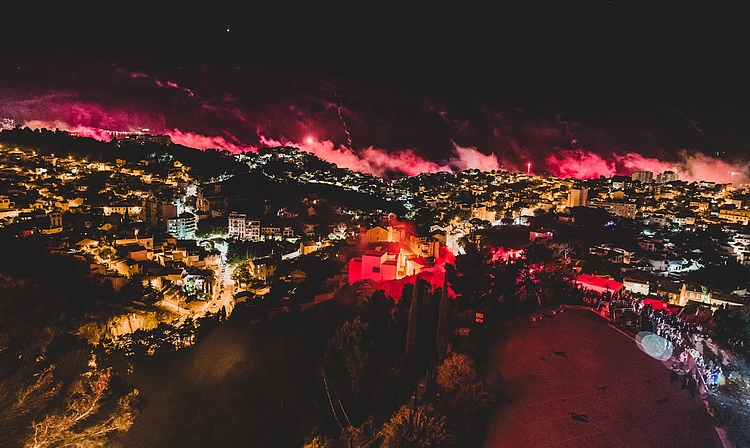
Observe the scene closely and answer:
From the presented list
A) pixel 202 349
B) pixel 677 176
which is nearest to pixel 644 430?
pixel 202 349

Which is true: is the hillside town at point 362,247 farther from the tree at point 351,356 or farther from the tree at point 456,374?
the tree at point 456,374

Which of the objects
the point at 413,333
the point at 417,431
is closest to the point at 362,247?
the point at 413,333

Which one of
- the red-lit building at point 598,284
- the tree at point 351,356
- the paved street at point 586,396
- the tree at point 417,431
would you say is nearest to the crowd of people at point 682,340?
the paved street at point 586,396

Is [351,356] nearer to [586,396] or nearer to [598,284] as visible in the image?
[586,396]

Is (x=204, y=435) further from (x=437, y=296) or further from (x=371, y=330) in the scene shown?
(x=437, y=296)

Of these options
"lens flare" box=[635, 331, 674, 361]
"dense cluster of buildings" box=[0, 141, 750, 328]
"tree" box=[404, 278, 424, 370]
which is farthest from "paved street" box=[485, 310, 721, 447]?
"dense cluster of buildings" box=[0, 141, 750, 328]
